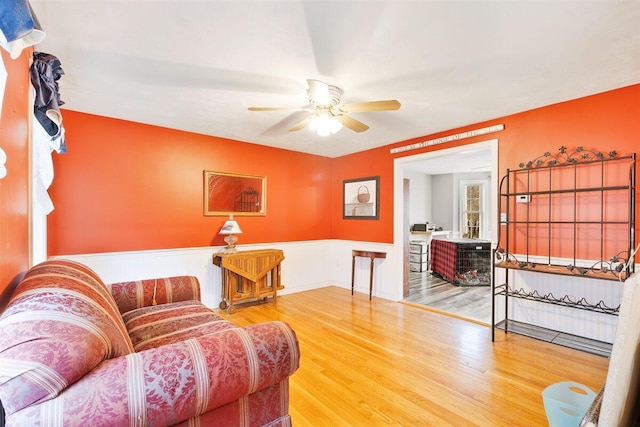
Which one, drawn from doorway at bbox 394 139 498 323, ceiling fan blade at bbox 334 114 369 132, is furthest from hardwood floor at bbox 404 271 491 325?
ceiling fan blade at bbox 334 114 369 132

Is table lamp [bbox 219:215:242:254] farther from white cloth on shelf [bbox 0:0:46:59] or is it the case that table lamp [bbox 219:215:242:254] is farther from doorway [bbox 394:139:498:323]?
white cloth on shelf [bbox 0:0:46:59]

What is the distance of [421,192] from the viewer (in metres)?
7.45

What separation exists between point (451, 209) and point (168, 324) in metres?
6.87

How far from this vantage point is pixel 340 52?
6.40 ft

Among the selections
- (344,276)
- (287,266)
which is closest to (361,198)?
(344,276)

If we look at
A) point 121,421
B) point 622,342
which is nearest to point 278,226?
point 121,421

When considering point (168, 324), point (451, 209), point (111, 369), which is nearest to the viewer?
point (111, 369)

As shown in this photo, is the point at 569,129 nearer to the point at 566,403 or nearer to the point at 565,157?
the point at 565,157

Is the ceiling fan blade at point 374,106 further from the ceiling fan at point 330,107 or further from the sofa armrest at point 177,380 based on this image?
the sofa armrest at point 177,380

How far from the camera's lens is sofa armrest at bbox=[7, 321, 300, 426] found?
0.89 meters

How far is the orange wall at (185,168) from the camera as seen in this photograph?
2.73m

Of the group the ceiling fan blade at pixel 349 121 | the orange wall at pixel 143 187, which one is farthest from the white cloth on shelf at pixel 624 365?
the orange wall at pixel 143 187

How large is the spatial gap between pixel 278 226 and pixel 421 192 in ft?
14.3

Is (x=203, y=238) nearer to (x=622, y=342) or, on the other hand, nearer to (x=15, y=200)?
(x=15, y=200)
